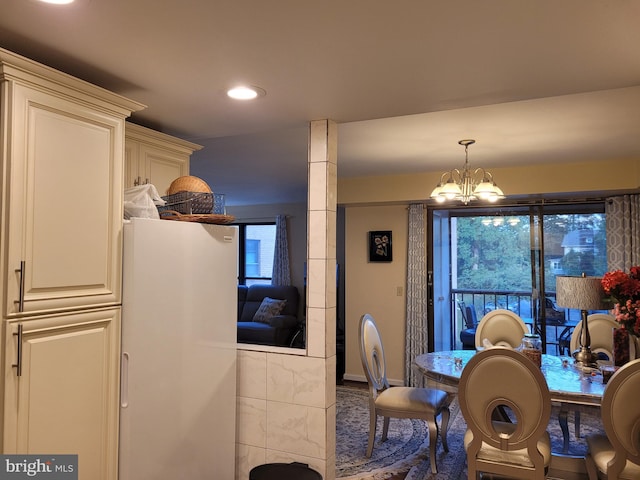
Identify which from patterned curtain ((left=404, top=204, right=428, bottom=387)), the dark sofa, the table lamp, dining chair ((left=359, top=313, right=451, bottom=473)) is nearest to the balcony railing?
patterned curtain ((left=404, top=204, right=428, bottom=387))

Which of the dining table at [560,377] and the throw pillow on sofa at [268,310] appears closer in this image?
the dining table at [560,377]

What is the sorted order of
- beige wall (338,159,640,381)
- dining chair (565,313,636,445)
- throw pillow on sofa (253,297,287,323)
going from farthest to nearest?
1. throw pillow on sofa (253,297,287,323)
2. beige wall (338,159,640,381)
3. dining chair (565,313,636,445)

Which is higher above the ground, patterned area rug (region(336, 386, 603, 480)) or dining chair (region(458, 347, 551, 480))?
dining chair (region(458, 347, 551, 480))

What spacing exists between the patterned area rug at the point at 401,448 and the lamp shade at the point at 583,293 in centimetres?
68

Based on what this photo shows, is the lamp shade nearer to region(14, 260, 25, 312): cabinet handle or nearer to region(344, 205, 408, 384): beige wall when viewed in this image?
region(344, 205, 408, 384): beige wall

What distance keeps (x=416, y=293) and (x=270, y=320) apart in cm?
232

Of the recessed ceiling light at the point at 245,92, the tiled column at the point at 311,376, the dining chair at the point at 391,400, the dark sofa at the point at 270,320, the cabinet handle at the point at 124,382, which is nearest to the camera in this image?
the cabinet handle at the point at 124,382

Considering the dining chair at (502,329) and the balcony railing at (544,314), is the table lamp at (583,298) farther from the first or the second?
the balcony railing at (544,314)

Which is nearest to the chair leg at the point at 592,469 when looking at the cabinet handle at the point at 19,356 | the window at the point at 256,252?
the cabinet handle at the point at 19,356

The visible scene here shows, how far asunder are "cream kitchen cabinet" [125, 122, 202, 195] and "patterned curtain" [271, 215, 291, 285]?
4.78m

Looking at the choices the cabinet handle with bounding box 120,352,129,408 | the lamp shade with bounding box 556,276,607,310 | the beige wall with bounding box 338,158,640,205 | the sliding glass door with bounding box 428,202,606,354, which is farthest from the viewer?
the sliding glass door with bounding box 428,202,606,354

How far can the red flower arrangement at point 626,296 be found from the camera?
2613 mm

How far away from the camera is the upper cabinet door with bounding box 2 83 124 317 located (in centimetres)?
160

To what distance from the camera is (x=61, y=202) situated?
1.75 meters
